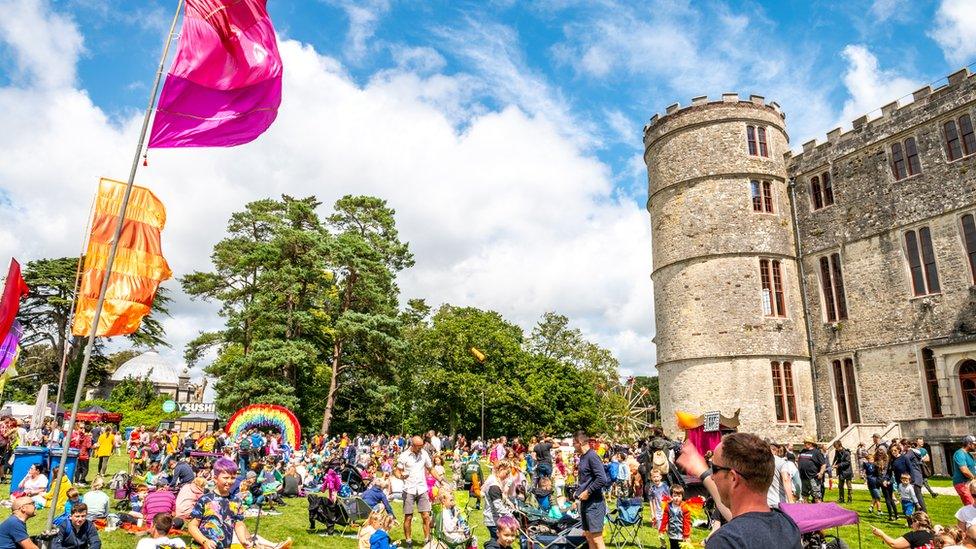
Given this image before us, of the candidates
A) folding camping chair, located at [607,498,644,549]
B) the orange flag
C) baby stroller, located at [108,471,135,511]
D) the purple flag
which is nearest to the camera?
folding camping chair, located at [607,498,644,549]

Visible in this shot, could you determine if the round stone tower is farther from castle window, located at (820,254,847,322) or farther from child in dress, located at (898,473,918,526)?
child in dress, located at (898,473,918,526)

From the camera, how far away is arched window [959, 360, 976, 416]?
21062 millimetres

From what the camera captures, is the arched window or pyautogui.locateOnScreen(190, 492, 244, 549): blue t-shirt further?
the arched window

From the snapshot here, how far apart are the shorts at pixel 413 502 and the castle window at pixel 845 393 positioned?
21485 mm

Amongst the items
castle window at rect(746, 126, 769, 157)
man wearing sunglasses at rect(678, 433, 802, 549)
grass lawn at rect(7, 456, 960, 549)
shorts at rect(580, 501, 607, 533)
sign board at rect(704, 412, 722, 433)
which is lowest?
grass lawn at rect(7, 456, 960, 549)

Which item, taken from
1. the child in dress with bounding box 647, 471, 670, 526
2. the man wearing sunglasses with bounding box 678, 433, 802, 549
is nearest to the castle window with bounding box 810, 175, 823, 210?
the child in dress with bounding box 647, 471, 670, 526

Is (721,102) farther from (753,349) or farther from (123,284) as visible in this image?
(123,284)

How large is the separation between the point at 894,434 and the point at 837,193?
10.6m

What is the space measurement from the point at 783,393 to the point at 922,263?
744cm

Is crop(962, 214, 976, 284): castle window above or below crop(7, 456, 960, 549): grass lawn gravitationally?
above

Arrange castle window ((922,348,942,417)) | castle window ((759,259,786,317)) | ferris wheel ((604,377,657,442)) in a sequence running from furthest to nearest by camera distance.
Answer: ferris wheel ((604,377,657,442)), castle window ((759,259,786,317)), castle window ((922,348,942,417))

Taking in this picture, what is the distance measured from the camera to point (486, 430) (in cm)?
4331

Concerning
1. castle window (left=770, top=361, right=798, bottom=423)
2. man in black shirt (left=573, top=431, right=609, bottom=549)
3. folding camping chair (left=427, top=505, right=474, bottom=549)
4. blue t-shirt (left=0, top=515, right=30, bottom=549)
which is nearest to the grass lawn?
folding camping chair (left=427, top=505, right=474, bottom=549)

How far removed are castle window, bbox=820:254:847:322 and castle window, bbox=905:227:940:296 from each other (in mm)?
2763
